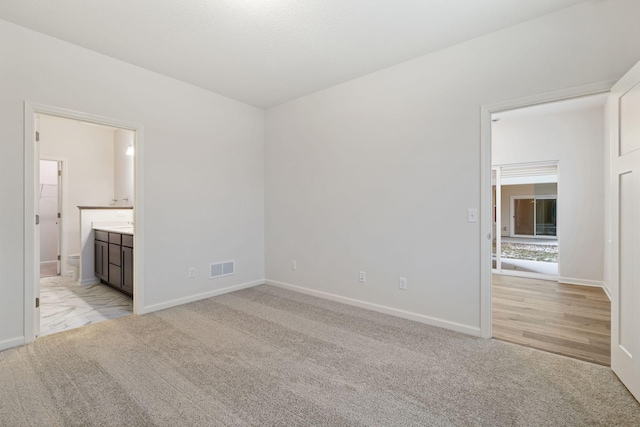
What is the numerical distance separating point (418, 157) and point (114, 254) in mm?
4226

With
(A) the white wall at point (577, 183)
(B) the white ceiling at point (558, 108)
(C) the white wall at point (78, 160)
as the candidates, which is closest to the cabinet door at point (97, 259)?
(C) the white wall at point (78, 160)

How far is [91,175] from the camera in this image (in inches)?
237

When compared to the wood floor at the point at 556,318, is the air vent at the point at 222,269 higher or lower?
higher

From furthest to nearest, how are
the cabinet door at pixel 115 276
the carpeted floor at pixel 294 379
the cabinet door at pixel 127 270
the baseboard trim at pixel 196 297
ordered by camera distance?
the cabinet door at pixel 115 276, the cabinet door at pixel 127 270, the baseboard trim at pixel 196 297, the carpeted floor at pixel 294 379

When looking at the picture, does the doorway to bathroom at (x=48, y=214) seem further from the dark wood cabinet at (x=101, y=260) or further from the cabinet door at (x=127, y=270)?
the cabinet door at (x=127, y=270)

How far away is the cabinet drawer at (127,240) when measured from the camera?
3.78m

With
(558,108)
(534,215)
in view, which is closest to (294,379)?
(558,108)

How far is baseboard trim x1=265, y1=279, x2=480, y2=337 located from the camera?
2887 millimetres

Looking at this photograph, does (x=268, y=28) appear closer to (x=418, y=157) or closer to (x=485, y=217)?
(x=418, y=157)

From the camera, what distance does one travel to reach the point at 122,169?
616 centimetres

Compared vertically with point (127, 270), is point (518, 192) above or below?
above

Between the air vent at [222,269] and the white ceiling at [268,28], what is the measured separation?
244cm

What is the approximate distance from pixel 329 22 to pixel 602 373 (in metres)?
3.39

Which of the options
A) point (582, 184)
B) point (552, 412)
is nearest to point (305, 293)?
point (552, 412)
